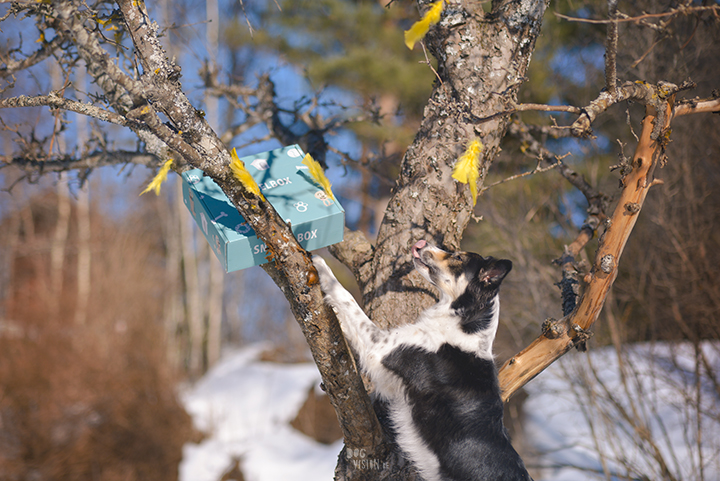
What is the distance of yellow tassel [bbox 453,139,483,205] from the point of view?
1847 mm

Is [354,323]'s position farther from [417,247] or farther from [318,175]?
[318,175]

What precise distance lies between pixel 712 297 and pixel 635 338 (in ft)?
5.39

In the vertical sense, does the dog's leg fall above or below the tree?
below

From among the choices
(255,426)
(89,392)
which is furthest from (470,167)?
(89,392)

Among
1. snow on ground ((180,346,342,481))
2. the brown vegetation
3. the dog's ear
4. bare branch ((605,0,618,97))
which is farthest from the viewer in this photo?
snow on ground ((180,346,342,481))

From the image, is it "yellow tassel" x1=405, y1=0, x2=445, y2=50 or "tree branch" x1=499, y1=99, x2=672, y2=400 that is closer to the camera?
"yellow tassel" x1=405, y1=0, x2=445, y2=50

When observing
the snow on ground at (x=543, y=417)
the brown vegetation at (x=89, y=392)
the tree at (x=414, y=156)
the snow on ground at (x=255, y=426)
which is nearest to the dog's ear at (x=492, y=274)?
the tree at (x=414, y=156)

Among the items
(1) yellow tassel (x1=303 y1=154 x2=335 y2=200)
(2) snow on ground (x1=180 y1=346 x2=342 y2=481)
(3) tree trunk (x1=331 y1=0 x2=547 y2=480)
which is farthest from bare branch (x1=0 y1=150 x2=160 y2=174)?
(2) snow on ground (x1=180 y1=346 x2=342 y2=481)

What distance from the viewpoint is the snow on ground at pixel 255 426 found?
23.1 ft

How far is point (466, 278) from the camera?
7.50 feet

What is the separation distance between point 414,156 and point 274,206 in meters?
0.76

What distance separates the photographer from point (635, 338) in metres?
5.86

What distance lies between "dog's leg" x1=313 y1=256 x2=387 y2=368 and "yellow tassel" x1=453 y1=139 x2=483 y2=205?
71cm

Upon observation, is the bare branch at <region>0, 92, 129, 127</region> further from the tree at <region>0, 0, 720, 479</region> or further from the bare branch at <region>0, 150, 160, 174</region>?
the bare branch at <region>0, 150, 160, 174</region>
